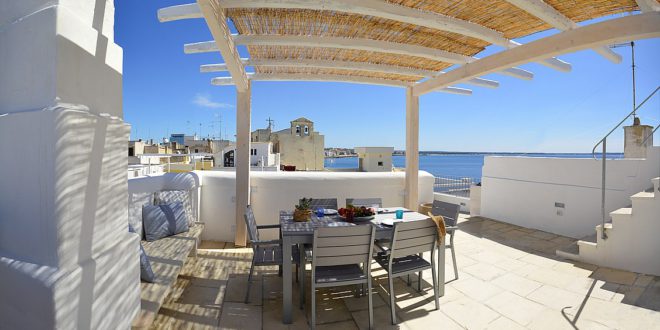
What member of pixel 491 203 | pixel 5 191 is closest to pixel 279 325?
pixel 5 191

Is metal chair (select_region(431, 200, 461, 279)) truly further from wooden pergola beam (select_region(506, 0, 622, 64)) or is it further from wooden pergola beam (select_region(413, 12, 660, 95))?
wooden pergola beam (select_region(506, 0, 622, 64))

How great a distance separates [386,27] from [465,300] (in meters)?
2.87

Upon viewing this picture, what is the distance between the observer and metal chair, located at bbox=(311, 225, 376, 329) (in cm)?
220

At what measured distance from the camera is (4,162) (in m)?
1.13

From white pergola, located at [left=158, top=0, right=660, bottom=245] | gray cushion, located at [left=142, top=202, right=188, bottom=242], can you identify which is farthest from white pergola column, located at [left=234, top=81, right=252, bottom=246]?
gray cushion, located at [left=142, top=202, right=188, bottom=242]

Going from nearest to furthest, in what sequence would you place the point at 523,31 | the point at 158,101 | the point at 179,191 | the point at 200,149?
the point at 523,31 < the point at 179,191 < the point at 158,101 < the point at 200,149

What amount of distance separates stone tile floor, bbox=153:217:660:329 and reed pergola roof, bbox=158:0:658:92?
247cm

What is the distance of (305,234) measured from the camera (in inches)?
96.3

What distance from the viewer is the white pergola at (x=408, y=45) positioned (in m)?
2.47

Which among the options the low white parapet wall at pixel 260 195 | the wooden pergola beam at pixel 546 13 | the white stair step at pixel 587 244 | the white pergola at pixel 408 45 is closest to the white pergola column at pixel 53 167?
the white pergola at pixel 408 45

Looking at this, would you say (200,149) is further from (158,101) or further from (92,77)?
(92,77)

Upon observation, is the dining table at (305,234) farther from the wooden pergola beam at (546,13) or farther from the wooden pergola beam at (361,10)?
the wooden pergola beam at (546,13)

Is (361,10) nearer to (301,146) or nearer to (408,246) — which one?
(408,246)

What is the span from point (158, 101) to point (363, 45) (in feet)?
79.2
